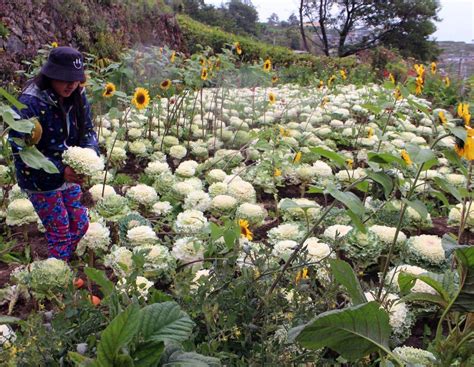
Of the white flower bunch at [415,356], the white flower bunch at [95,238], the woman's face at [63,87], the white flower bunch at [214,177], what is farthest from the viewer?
the white flower bunch at [214,177]

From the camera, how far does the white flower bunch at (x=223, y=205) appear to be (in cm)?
226

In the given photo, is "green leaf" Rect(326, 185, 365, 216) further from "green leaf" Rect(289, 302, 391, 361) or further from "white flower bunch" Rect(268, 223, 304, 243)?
"white flower bunch" Rect(268, 223, 304, 243)

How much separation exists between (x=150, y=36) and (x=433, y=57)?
16.0m

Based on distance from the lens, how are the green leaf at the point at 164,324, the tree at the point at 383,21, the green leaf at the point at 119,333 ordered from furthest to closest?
the tree at the point at 383,21 < the green leaf at the point at 164,324 < the green leaf at the point at 119,333

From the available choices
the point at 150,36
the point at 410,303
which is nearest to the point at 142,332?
the point at 410,303

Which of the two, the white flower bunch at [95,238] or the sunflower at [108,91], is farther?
the sunflower at [108,91]

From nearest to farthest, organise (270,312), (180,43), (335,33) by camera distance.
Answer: (270,312) → (180,43) → (335,33)

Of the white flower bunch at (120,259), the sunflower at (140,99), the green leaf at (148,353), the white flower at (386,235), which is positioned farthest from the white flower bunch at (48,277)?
the sunflower at (140,99)

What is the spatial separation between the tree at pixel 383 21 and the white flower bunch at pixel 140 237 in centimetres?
2137

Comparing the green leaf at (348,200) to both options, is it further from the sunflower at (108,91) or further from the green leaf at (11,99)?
the sunflower at (108,91)

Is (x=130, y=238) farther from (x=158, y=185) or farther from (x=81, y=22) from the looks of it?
(x=81, y=22)

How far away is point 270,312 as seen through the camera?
Result: 1.09 meters

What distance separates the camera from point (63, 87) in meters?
1.97

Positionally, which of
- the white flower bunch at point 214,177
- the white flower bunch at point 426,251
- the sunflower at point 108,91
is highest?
the sunflower at point 108,91
